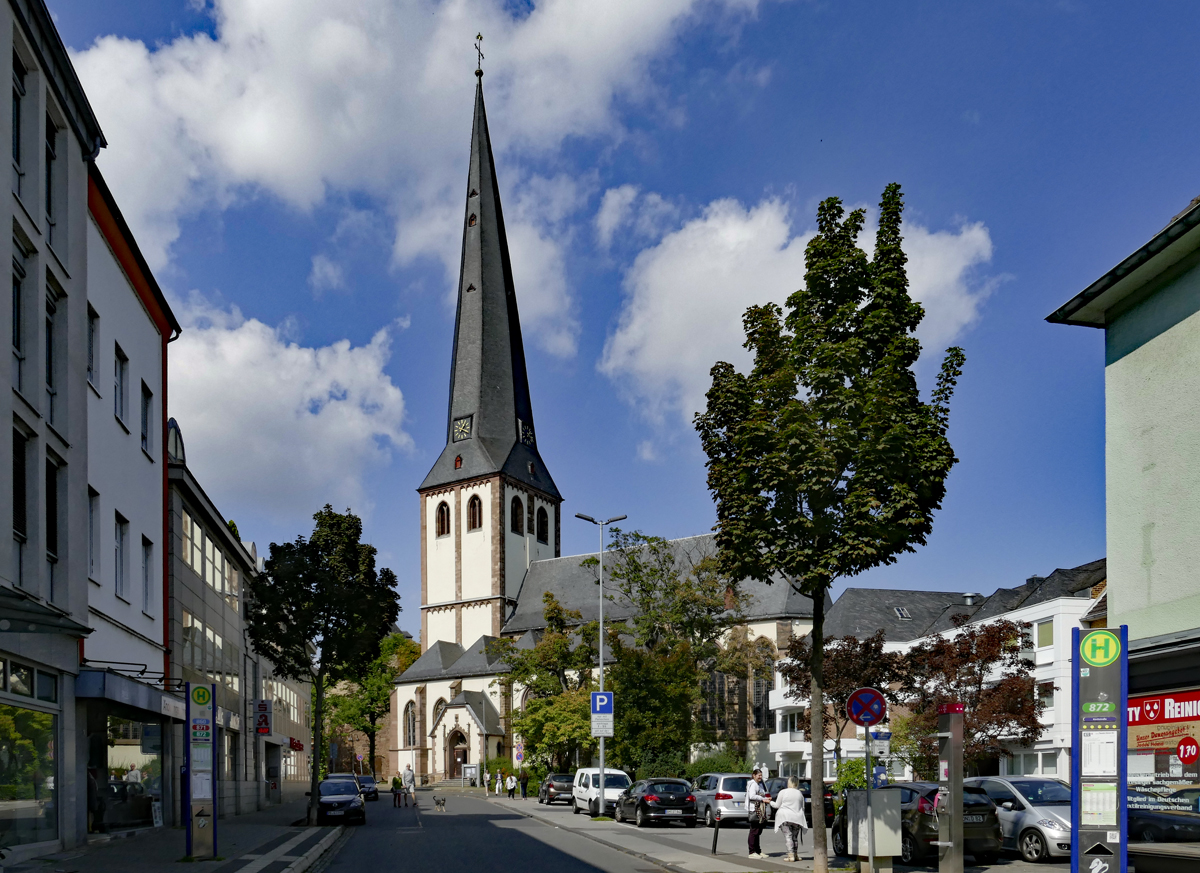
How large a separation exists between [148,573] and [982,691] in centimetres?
2506

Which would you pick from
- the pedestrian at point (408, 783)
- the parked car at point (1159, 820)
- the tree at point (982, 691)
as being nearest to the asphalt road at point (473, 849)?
the parked car at point (1159, 820)

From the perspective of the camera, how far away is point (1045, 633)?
42344 mm

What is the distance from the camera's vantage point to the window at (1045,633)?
138ft

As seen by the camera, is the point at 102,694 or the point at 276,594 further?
the point at 276,594

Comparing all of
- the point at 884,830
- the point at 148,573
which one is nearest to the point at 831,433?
the point at 884,830

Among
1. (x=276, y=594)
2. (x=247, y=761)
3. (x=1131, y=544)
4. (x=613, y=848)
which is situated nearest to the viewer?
(x=1131, y=544)

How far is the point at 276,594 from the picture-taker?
111 ft

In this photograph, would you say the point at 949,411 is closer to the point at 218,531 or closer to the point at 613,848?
the point at 613,848

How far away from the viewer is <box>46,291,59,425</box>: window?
19.6 m

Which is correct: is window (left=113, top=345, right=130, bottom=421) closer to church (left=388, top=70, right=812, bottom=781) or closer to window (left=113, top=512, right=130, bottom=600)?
window (left=113, top=512, right=130, bottom=600)

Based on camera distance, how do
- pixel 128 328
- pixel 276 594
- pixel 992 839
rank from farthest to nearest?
pixel 276 594, pixel 128 328, pixel 992 839

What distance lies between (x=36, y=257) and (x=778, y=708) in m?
48.7

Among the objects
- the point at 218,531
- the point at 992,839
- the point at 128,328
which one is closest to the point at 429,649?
the point at 218,531

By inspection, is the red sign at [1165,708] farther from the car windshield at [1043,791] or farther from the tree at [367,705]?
the tree at [367,705]
